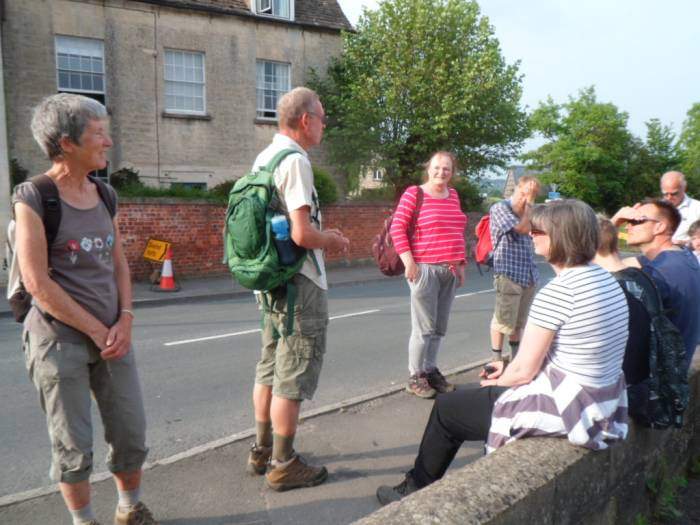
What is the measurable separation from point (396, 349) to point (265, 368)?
3886 mm

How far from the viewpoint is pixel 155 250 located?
43.7 feet

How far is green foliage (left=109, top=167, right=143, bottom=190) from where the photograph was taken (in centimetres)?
1605

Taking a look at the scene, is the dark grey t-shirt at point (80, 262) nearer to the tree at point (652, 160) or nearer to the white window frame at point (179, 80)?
the white window frame at point (179, 80)

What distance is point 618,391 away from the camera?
2662 millimetres

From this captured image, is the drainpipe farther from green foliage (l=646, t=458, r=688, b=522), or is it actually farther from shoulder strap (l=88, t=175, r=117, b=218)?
green foliage (l=646, t=458, r=688, b=522)

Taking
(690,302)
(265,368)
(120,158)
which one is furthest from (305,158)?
(120,158)

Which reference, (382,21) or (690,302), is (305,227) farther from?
(382,21)

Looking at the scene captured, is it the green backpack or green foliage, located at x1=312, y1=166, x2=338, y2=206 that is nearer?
the green backpack

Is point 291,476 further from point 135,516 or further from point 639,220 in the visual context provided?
point 639,220

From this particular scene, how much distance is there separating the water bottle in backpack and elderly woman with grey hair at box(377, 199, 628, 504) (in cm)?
125

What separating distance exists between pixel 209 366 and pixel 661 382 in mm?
4648

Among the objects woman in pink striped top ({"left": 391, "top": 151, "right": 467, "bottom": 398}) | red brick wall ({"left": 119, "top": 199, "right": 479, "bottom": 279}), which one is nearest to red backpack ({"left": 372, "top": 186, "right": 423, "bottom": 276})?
woman in pink striped top ({"left": 391, "top": 151, "right": 467, "bottom": 398})

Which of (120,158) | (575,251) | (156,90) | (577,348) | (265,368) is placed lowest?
(265,368)

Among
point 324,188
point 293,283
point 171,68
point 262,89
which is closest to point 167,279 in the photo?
point 324,188
